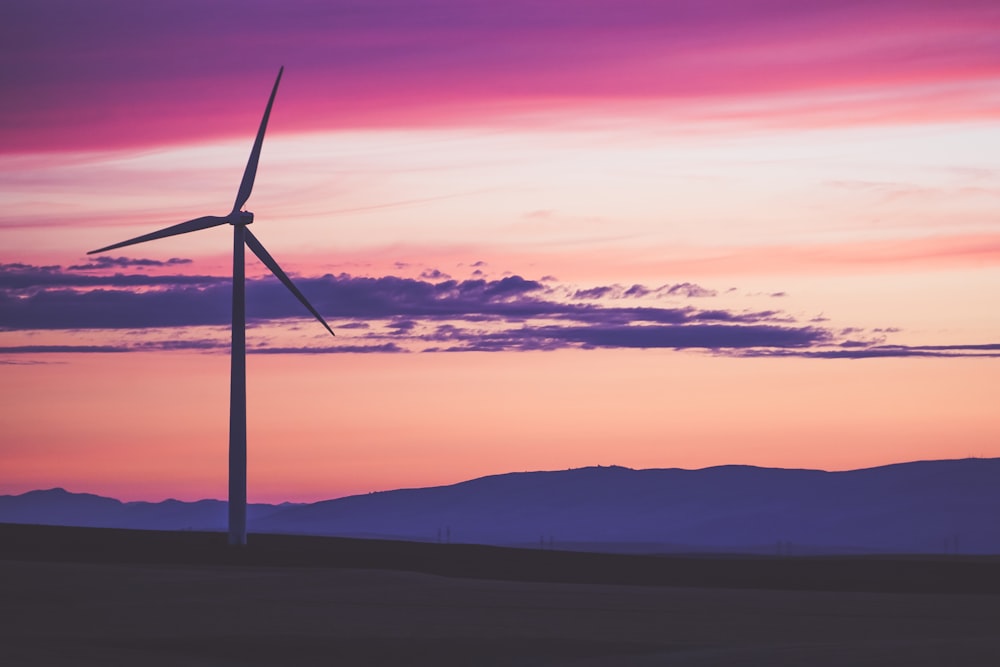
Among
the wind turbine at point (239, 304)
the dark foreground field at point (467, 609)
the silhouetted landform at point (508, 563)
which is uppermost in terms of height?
the wind turbine at point (239, 304)

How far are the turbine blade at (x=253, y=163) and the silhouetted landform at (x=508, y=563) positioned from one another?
64.4ft

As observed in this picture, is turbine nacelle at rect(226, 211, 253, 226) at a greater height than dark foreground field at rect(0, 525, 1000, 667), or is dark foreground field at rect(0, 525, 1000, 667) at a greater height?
turbine nacelle at rect(226, 211, 253, 226)

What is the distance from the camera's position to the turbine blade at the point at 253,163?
94062mm

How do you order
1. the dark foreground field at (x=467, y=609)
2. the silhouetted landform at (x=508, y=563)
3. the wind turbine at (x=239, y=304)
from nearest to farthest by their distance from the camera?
the dark foreground field at (x=467, y=609), the silhouetted landform at (x=508, y=563), the wind turbine at (x=239, y=304)

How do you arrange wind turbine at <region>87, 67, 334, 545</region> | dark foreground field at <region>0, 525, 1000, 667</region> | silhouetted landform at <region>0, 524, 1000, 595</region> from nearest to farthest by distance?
1. dark foreground field at <region>0, 525, 1000, 667</region>
2. silhouetted landform at <region>0, 524, 1000, 595</region>
3. wind turbine at <region>87, 67, 334, 545</region>

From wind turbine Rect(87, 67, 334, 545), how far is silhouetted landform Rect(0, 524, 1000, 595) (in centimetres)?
349

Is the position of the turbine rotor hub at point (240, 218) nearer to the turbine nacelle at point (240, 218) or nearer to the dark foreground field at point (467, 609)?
the turbine nacelle at point (240, 218)

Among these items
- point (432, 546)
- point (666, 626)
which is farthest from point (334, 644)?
point (432, 546)

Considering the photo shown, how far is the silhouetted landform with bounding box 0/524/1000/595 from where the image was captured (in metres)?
80.9

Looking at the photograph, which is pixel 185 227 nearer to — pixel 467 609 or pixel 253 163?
pixel 253 163

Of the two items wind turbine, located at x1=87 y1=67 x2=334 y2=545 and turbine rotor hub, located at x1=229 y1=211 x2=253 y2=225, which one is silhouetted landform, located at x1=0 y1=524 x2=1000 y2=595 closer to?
wind turbine, located at x1=87 y1=67 x2=334 y2=545

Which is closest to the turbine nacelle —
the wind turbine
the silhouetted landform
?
the wind turbine

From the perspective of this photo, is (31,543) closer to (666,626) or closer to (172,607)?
(172,607)

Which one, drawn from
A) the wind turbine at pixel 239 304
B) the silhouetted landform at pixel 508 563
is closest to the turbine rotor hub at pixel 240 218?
the wind turbine at pixel 239 304
